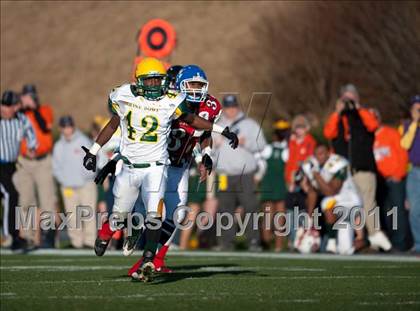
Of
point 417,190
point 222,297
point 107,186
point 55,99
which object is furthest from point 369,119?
point 55,99

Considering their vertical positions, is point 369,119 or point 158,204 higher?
point 369,119

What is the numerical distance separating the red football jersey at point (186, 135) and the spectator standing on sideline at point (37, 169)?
5.22 meters

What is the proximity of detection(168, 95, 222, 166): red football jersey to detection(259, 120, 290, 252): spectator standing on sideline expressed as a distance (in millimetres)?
5118

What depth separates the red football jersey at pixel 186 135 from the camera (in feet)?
32.3

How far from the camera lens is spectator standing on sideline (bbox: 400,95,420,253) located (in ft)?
44.7

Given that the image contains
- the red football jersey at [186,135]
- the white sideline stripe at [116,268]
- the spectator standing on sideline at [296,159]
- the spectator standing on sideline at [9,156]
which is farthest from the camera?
the spectator standing on sideline at [296,159]

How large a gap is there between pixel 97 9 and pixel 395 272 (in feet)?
22.1

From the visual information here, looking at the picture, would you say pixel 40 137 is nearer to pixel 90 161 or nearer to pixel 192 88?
pixel 192 88

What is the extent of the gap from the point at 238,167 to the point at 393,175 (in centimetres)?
190

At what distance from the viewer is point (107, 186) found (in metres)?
15.4

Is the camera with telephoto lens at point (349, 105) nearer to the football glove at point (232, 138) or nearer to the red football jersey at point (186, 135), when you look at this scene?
the red football jersey at point (186, 135)

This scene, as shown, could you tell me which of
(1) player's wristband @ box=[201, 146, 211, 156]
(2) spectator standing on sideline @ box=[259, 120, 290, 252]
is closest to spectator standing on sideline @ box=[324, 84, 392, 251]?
(2) spectator standing on sideline @ box=[259, 120, 290, 252]

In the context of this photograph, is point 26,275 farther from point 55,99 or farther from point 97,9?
point 55,99

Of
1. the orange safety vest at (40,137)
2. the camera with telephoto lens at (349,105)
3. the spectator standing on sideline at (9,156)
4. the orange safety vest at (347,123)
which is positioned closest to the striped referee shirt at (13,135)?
the spectator standing on sideline at (9,156)
